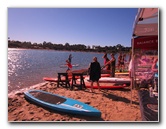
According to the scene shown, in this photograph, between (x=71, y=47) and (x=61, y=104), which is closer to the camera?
(x=61, y=104)

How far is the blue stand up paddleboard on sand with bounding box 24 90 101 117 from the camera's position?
151 inches

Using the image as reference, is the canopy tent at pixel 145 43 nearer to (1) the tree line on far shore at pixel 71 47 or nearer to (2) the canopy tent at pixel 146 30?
(2) the canopy tent at pixel 146 30

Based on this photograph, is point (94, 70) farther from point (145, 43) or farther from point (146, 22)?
point (146, 22)

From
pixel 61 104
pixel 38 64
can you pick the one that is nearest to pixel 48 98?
pixel 61 104

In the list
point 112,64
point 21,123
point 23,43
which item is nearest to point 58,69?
point 112,64

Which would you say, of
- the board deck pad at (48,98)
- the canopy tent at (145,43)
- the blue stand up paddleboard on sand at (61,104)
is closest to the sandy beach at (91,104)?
the blue stand up paddleboard on sand at (61,104)

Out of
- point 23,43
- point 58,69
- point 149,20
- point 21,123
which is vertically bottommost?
point 21,123

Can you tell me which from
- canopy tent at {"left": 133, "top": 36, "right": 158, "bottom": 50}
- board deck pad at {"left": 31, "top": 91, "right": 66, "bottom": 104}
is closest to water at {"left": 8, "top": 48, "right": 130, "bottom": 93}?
board deck pad at {"left": 31, "top": 91, "right": 66, "bottom": 104}

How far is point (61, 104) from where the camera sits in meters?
4.16

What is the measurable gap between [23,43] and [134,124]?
2869 millimetres

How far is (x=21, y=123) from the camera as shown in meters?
3.79

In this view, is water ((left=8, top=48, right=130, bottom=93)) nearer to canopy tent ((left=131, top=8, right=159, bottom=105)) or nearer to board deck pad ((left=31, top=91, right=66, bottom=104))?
board deck pad ((left=31, top=91, right=66, bottom=104))

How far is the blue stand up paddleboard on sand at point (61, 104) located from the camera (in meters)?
3.83
